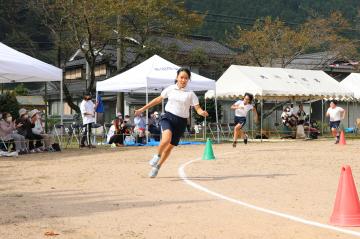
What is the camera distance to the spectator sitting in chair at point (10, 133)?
1609 centimetres

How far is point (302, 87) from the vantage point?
2675 centimetres

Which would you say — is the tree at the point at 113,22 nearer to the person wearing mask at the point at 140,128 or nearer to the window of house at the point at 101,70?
the person wearing mask at the point at 140,128

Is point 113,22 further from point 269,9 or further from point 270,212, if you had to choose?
point 269,9

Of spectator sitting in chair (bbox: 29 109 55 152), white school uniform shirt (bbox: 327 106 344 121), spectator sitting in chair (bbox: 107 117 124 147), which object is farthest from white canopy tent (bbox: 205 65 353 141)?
spectator sitting in chair (bbox: 29 109 55 152)

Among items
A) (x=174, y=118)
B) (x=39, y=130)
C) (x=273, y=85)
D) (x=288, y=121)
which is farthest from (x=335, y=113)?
(x=174, y=118)

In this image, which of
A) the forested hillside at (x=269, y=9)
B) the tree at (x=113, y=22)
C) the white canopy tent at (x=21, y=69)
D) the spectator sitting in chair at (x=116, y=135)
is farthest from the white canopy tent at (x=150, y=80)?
the forested hillside at (x=269, y=9)

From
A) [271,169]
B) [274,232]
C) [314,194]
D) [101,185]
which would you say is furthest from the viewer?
[271,169]

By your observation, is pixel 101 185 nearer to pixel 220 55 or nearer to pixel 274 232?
pixel 274 232

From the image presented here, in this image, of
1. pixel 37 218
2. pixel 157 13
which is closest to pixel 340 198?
pixel 37 218

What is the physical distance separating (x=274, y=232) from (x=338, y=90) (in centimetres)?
2369

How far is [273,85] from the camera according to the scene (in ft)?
84.1

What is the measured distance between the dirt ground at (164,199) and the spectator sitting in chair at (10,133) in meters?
3.18

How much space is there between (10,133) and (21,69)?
75.2 inches

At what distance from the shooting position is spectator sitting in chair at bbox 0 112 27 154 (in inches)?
634
